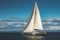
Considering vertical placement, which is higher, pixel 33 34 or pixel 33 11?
pixel 33 11

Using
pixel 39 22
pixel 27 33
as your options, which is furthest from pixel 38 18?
pixel 27 33

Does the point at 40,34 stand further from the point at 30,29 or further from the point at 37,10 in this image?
the point at 37,10

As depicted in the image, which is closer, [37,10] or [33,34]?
[37,10]

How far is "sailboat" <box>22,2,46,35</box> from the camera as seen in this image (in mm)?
121137

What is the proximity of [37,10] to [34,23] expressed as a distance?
8.55m

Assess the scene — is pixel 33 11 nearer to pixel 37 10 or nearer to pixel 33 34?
pixel 37 10

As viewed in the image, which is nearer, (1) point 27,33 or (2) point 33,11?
(2) point 33,11

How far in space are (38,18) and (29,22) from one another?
16.6 ft

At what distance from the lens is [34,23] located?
4943 inches

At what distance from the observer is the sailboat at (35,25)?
4769 inches

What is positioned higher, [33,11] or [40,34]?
[33,11]

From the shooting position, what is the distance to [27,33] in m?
130

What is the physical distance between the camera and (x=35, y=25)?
410 ft

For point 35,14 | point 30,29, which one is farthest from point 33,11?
point 30,29
